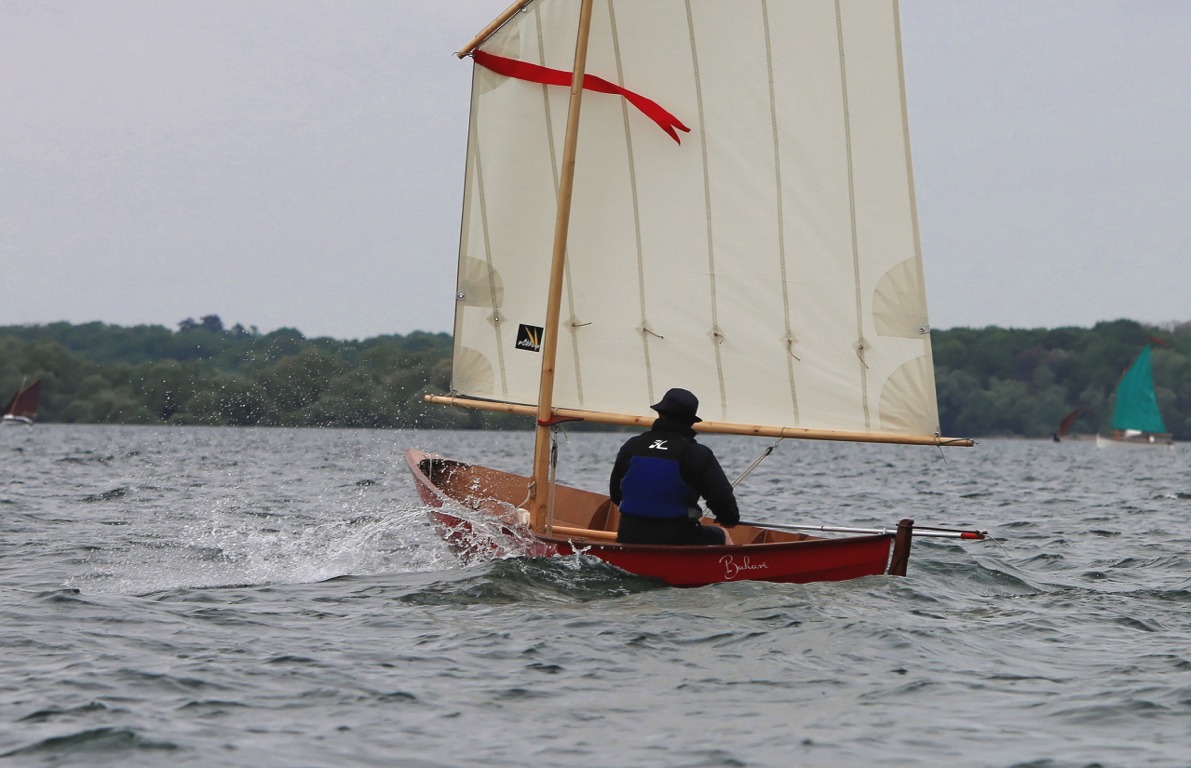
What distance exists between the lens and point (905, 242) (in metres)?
11.6


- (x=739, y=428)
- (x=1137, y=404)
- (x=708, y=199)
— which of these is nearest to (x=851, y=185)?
(x=708, y=199)

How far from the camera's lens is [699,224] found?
11.9 m

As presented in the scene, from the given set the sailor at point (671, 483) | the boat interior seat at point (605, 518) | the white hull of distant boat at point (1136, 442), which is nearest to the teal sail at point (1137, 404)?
the white hull of distant boat at point (1136, 442)

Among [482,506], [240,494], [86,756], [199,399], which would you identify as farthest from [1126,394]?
[86,756]

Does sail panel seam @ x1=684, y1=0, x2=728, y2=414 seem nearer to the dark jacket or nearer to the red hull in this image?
the dark jacket

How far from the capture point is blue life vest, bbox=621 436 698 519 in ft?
34.8

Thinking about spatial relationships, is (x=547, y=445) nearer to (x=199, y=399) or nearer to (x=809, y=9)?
(x=809, y=9)

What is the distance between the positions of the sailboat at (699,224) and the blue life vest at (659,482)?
2.52 ft

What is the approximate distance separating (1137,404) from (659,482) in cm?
8903

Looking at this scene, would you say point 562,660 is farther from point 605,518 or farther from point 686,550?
point 605,518

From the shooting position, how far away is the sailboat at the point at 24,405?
332 ft

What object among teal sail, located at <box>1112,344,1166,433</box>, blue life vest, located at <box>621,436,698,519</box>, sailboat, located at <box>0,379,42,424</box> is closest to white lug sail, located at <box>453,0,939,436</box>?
blue life vest, located at <box>621,436,698,519</box>

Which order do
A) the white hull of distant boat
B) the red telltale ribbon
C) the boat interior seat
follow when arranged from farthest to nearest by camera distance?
the white hull of distant boat, the boat interior seat, the red telltale ribbon

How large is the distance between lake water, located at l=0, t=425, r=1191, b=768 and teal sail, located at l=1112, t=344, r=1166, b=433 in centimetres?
8197
